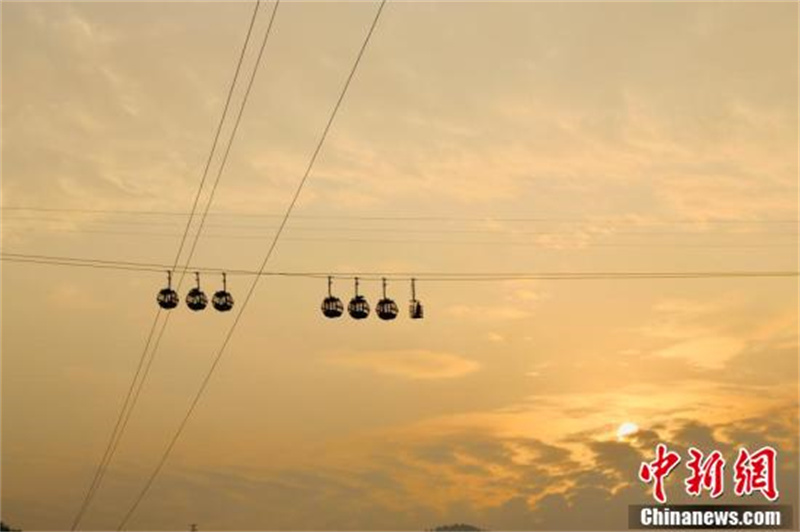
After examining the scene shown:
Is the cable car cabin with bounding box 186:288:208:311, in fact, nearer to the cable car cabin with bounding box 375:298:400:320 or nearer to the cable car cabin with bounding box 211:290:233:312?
the cable car cabin with bounding box 211:290:233:312

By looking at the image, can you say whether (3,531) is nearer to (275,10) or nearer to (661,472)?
(661,472)

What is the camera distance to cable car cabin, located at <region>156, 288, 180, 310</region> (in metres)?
39.7

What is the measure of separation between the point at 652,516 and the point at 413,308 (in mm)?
31410

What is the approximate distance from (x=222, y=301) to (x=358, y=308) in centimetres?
493

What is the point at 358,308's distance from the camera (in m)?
39.5

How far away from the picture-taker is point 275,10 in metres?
31.3

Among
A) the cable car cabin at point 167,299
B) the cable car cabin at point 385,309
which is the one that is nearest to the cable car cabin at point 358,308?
the cable car cabin at point 385,309

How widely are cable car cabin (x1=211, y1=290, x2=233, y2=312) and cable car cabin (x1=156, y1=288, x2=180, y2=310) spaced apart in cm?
142

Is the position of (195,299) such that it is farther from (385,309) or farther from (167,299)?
(385,309)

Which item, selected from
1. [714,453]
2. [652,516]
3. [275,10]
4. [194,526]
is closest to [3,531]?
[194,526]

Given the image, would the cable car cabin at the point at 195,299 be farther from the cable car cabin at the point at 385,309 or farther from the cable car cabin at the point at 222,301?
the cable car cabin at the point at 385,309

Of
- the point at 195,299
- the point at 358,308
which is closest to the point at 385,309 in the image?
the point at 358,308

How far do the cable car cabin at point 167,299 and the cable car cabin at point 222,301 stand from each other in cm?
142

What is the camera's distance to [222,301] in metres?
39.7
